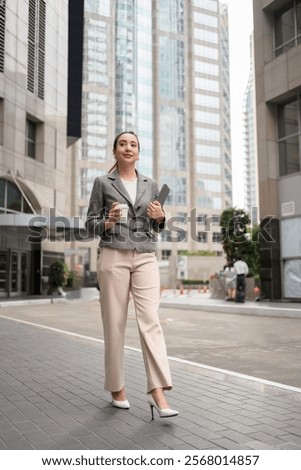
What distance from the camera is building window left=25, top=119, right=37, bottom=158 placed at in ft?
91.9

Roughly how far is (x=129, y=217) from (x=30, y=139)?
25966 millimetres

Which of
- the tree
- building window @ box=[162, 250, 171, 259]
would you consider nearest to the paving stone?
the tree

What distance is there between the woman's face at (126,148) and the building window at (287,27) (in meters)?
15.0

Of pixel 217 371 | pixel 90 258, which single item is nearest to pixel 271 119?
pixel 217 371

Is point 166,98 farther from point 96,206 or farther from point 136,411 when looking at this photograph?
point 136,411

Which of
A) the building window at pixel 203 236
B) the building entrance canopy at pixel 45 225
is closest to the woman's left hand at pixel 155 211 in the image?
the building entrance canopy at pixel 45 225

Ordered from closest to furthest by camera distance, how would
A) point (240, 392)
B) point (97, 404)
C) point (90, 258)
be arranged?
point (97, 404) → point (240, 392) → point (90, 258)

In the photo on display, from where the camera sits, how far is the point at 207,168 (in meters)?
92.8

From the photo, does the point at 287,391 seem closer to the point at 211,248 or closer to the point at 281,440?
the point at 281,440

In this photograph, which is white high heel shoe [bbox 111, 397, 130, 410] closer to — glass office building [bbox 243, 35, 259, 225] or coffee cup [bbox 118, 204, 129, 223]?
coffee cup [bbox 118, 204, 129, 223]

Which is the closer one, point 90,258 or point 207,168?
point 90,258

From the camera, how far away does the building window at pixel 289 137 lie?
1720cm

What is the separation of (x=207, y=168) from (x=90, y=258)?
101 ft

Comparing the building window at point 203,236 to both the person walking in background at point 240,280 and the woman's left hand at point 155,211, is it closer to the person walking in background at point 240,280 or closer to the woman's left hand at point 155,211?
the person walking in background at point 240,280
